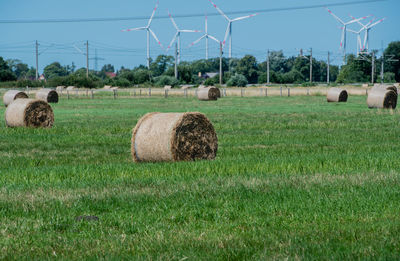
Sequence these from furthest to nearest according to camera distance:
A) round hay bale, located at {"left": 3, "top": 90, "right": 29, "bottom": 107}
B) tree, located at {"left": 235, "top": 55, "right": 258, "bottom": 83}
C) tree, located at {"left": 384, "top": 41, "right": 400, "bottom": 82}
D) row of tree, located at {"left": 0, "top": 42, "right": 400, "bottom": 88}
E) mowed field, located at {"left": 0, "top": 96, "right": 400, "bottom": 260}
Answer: tree, located at {"left": 235, "top": 55, "right": 258, "bottom": 83} < tree, located at {"left": 384, "top": 41, "right": 400, "bottom": 82} < row of tree, located at {"left": 0, "top": 42, "right": 400, "bottom": 88} < round hay bale, located at {"left": 3, "top": 90, "right": 29, "bottom": 107} < mowed field, located at {"left": 0, "top": 96, "right": 400, "bottom": 260}

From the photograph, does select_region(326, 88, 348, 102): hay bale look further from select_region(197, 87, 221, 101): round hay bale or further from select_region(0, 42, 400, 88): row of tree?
select_region(0, 42, 400, 88): row of tree

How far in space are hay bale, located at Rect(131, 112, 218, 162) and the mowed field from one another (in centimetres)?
60

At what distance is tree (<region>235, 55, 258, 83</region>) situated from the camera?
178 m

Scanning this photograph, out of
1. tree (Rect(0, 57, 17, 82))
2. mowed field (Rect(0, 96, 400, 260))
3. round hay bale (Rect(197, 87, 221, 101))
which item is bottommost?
mowed field (Rect(0, 96, 400, 260))

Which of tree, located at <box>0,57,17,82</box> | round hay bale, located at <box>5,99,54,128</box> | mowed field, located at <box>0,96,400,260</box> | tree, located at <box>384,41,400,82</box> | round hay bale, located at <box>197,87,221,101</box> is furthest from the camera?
tree, located at <box>384,41,400,82</box>

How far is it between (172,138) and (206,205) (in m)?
5.62

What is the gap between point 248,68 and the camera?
17838cm

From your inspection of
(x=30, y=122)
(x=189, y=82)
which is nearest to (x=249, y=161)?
(x=30, y=122)

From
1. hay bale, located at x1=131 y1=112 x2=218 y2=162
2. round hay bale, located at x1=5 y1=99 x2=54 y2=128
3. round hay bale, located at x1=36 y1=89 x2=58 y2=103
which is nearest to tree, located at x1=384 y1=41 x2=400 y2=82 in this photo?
round hay bale, located at x1=36 y1=89 x2=58 y2=103

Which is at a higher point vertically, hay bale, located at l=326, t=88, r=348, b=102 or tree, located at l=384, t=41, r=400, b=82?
tree, located at l=384, t=41, r=400, b=82

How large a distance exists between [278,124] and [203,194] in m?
16.9

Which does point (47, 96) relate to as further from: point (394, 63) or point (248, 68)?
point (394, 63)

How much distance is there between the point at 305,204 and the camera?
9.17 meters

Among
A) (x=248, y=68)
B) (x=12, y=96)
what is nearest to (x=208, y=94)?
(x=12, y=96)
